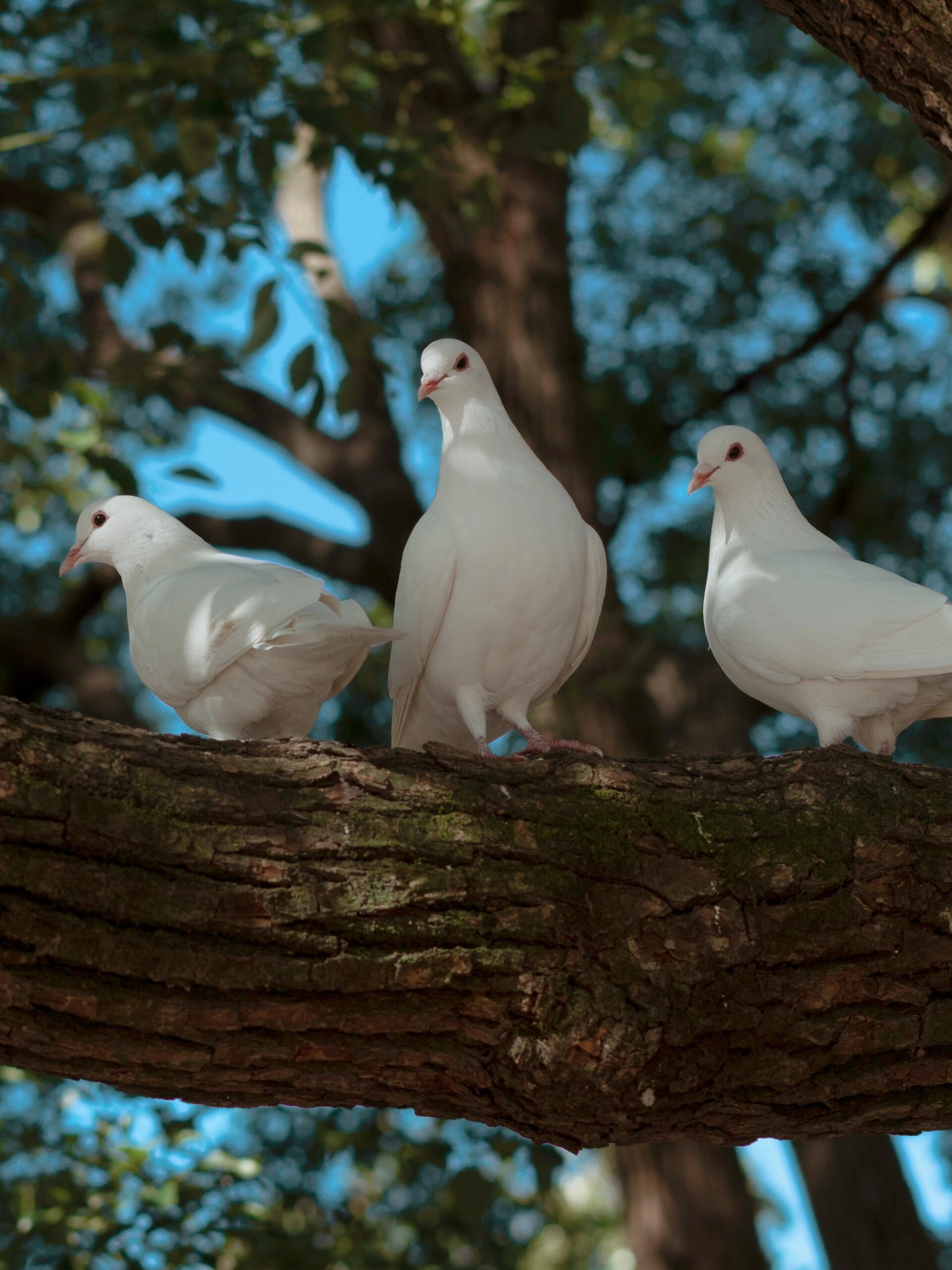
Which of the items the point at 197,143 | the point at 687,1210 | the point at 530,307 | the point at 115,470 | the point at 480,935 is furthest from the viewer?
the point at 530,307

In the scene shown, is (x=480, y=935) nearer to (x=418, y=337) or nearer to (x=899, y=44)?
(x=899, y=44)

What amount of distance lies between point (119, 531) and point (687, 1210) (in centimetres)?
488

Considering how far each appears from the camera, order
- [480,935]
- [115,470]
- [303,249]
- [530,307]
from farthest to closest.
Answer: [530,307]
[115,470]
[303,249]
[480,935]

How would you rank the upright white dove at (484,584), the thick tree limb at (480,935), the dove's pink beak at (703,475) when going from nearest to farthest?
1. the thick tree limb at (480,935)
2. the upright white dove at (484,584)
3. the dove's pink beak at (703,475)

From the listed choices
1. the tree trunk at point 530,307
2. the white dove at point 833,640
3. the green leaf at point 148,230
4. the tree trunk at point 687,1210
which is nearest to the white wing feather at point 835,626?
the white dove at point 833,640

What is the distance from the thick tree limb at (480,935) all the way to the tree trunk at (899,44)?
1.80 m

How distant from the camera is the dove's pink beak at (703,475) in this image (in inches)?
181

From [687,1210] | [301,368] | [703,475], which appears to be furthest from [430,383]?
[687,1210]

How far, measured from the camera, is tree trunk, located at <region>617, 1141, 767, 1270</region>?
6977mm

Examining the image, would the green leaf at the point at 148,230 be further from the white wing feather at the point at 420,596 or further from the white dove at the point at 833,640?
the white dove at the point at 833,640

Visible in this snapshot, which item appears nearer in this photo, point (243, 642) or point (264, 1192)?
point (243, 642)

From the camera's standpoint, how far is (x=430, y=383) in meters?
4.45

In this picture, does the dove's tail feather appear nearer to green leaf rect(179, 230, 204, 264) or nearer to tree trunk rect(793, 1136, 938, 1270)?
green leaf rect(179, 230, 204, 264)

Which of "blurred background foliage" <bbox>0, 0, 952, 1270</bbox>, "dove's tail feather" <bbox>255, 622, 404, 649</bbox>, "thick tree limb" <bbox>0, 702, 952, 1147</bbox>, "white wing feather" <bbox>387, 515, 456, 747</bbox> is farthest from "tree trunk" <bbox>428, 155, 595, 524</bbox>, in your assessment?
"thick tree limb" <bbox>0, 702, 952, 1147</bbox>
